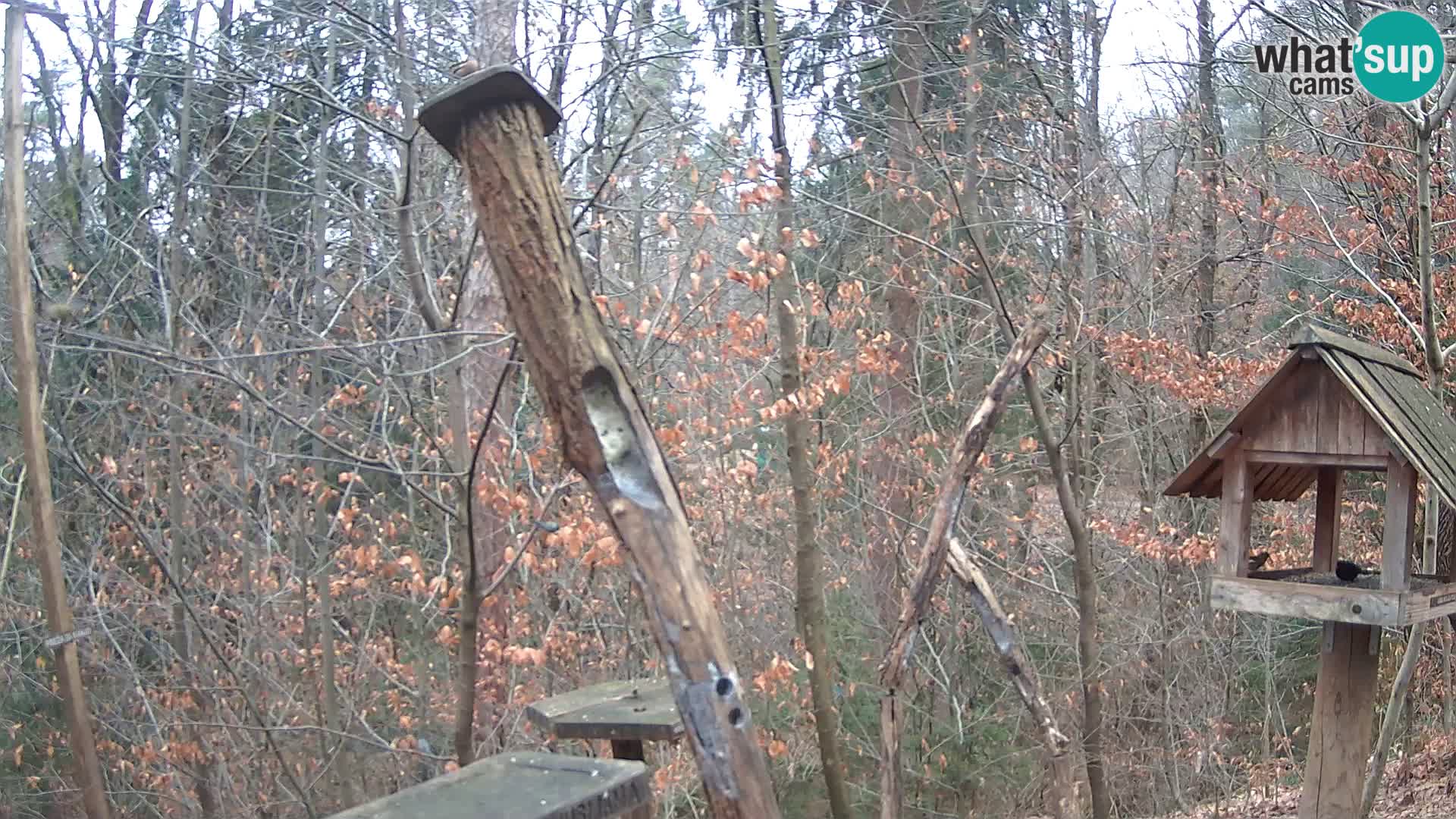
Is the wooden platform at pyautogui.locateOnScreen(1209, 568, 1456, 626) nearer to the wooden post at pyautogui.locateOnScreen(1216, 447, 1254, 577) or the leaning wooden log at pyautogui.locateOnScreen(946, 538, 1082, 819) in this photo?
the wooden post at pyautogui.locateOnScreen(1216, 447, 1254, 577)

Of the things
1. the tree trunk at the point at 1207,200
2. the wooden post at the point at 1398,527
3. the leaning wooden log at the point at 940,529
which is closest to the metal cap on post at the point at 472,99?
the leaning wooden log at the point at 940,529

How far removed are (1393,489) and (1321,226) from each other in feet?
19.9

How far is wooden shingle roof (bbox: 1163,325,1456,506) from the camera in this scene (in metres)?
3.82

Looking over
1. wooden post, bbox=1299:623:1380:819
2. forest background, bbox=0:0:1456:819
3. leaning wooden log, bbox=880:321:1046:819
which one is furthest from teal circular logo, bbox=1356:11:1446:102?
wooden post, bbox=1299:623:1380:819

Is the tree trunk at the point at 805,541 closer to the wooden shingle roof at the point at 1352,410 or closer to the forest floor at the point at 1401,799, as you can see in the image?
the wooden shingle roof at the point at 1352,410

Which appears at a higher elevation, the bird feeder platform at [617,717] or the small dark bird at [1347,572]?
the small dark bird at [1347,572]

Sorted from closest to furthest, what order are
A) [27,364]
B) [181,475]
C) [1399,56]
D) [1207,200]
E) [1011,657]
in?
[1011,657], [27,364], [1399,56], [181,475], [1207,200]

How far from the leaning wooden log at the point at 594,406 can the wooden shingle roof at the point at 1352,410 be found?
245 centimetres

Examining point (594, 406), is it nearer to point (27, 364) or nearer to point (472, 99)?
point (472, 99)

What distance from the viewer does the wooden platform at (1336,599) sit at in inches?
153

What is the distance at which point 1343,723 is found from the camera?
4371mm

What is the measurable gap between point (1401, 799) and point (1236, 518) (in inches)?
216

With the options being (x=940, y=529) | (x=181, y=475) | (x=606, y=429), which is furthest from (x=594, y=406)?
(x=181, y=475)

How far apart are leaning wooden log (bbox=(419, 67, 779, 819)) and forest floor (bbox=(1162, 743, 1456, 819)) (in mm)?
6384
